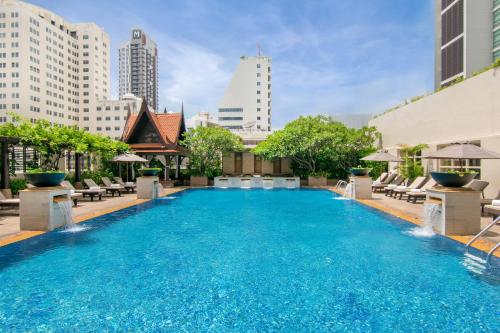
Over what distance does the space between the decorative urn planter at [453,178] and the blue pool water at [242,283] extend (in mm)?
1538

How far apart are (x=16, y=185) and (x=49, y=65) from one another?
107m

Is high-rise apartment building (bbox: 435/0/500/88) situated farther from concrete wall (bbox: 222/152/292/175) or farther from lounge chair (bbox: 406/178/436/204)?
lounge chair (bbox: 406/178/436/204)

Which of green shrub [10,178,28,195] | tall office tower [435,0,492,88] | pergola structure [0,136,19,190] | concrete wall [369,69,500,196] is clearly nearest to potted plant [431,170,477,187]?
concrete wall [369,69,500,196]

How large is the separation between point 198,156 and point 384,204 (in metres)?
15.0

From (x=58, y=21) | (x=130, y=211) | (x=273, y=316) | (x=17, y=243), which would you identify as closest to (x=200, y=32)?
(x=130, y=211)

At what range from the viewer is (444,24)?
138ft

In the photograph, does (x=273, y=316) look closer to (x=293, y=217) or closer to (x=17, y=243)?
(x=17, y=243)

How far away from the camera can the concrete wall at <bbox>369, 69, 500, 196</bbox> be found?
1253 cm

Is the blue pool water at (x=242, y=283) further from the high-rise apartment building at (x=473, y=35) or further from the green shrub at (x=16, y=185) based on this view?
the high-rise apartment building at (x=473, y=35)

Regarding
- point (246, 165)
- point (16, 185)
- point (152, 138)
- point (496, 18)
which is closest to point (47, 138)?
point (16, 185)

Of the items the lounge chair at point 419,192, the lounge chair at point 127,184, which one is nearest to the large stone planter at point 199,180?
the lounge chair at point 127,184

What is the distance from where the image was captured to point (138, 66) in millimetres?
171000

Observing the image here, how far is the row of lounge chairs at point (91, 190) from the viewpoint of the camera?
10.5 m

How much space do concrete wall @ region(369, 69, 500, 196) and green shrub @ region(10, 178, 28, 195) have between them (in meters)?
19.7
